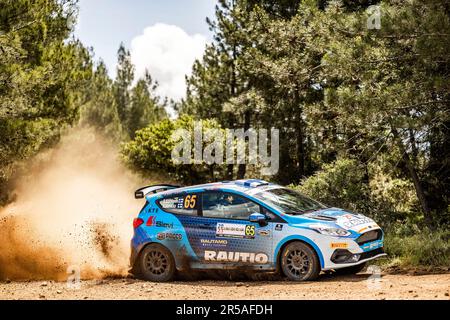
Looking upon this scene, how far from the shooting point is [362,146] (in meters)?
15.6

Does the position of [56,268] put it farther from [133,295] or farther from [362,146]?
[362,146]

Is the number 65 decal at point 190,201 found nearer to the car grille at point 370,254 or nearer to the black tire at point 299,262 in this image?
the black tire at point 299,262

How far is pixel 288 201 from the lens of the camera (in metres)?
10.9

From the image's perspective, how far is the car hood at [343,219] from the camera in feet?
32.9

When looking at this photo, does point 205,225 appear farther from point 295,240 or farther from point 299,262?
point 299,262

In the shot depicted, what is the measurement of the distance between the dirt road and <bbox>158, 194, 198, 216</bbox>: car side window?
4.30ft

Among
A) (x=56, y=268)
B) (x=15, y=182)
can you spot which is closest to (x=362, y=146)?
(x=56, y=268)

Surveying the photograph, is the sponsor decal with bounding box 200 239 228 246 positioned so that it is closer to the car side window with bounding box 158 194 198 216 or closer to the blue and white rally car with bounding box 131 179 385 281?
the blue and white rally car with bounding box 131 179 385 281

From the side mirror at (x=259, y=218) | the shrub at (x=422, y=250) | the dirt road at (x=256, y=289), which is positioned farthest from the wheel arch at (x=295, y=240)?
the shrub at (x=422, y=250)

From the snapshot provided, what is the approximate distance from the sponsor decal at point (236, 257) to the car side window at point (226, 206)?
0.64 m

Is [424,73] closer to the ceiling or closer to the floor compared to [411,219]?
closer to the ceiling

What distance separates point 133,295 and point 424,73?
7.96 meters

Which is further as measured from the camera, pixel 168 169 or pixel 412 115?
pixel 168 169

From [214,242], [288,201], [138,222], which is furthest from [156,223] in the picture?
[288,201]
